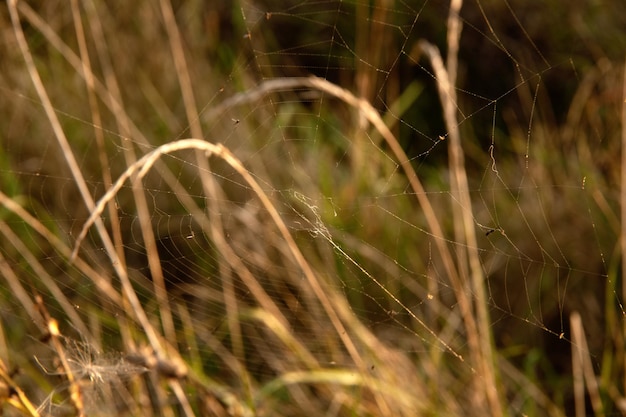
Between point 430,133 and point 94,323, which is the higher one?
point 94,323

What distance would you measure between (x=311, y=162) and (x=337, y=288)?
0.62 m

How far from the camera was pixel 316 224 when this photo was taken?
4.42 feet

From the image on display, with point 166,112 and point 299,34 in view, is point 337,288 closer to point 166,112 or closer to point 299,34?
point 166,112

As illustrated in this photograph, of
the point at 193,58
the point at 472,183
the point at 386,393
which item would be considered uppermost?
the point at 193,58

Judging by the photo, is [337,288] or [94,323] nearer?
[94,323]

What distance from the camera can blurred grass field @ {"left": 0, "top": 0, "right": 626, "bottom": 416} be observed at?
1140mm

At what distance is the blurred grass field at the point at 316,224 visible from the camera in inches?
44.9

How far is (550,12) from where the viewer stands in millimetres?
2943

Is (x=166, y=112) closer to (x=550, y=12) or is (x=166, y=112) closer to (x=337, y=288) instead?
(x=337, y=288)

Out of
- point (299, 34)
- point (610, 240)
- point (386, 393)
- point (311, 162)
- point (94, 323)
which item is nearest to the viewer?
point (386, 393)

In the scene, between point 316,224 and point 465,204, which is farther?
point 316,224

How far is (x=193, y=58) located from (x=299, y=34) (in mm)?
625

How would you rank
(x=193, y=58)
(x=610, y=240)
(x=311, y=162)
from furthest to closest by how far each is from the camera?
(x=193, y=58), (x=311, y=162), (x=610, y=240)

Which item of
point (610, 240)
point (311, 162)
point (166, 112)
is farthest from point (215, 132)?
point (610, 240)
